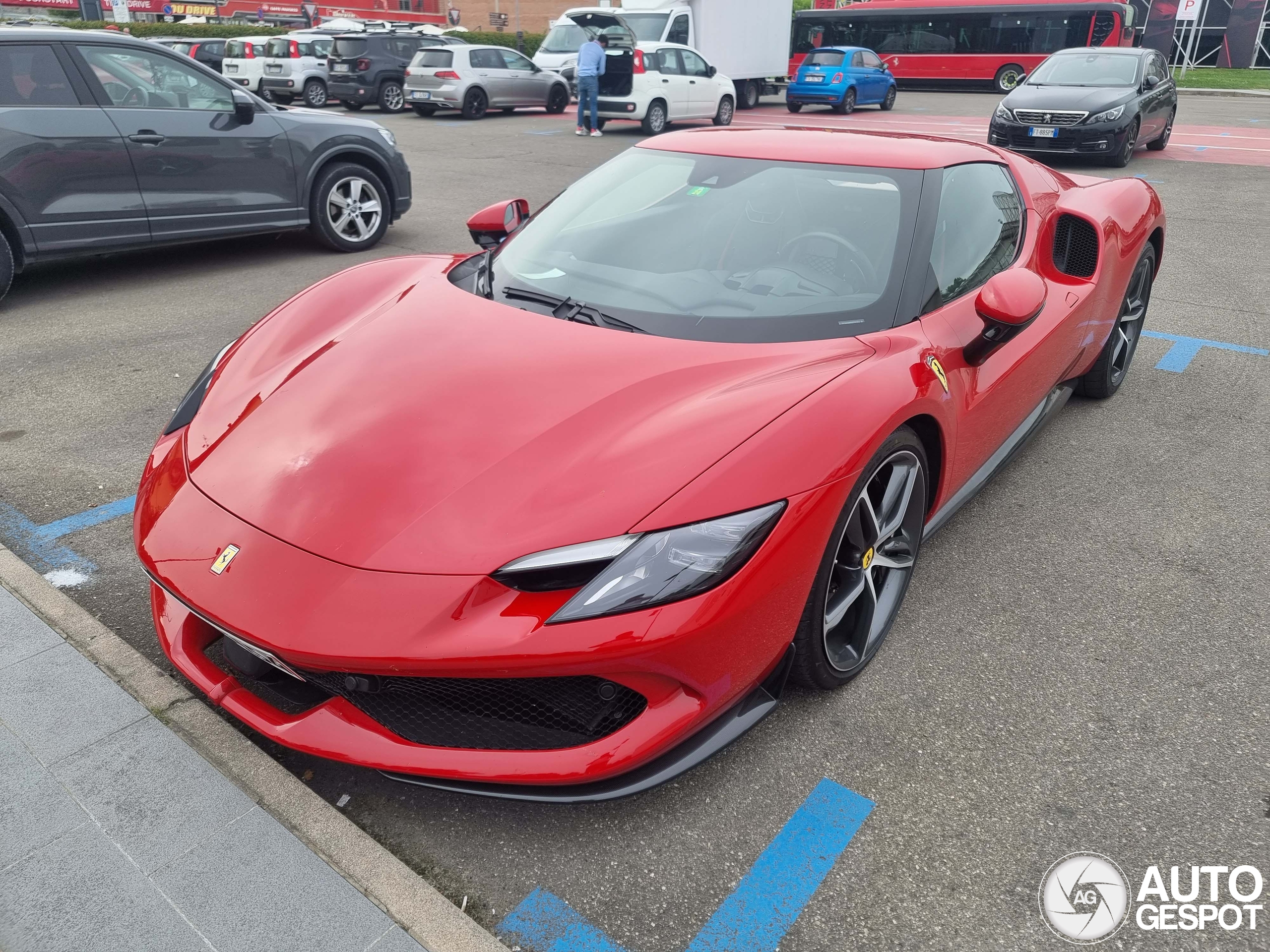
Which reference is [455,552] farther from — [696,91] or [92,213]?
[696,91]

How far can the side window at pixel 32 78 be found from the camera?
18.1ft

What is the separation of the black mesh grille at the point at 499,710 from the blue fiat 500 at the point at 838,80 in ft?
69.3

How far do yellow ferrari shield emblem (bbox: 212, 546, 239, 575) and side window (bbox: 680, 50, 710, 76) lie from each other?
54.4ft

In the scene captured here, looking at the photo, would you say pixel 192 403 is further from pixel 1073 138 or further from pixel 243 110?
pixel 1073 138

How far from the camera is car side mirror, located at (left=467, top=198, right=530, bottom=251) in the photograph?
12.2ft

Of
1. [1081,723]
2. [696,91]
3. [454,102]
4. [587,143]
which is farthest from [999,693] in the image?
[454,102]

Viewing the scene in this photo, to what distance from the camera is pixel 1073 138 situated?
12.1m

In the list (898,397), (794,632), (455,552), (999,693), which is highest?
(898,397)

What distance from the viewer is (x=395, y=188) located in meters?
7.39

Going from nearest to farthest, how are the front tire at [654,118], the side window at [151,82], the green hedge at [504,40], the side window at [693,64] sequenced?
the side window at [151,82]
the front tire at [654,118]
the side window at [693,64]
the green hedge at [504,40]

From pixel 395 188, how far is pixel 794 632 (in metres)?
6.26

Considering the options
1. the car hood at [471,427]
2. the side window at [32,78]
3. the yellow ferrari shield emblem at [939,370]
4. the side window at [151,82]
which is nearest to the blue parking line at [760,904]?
the car hood at [471,427]

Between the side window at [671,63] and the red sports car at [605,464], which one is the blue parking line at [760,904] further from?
the side window at [671,63]

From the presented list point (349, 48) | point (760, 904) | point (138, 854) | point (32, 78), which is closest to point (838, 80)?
point (349, 48)
